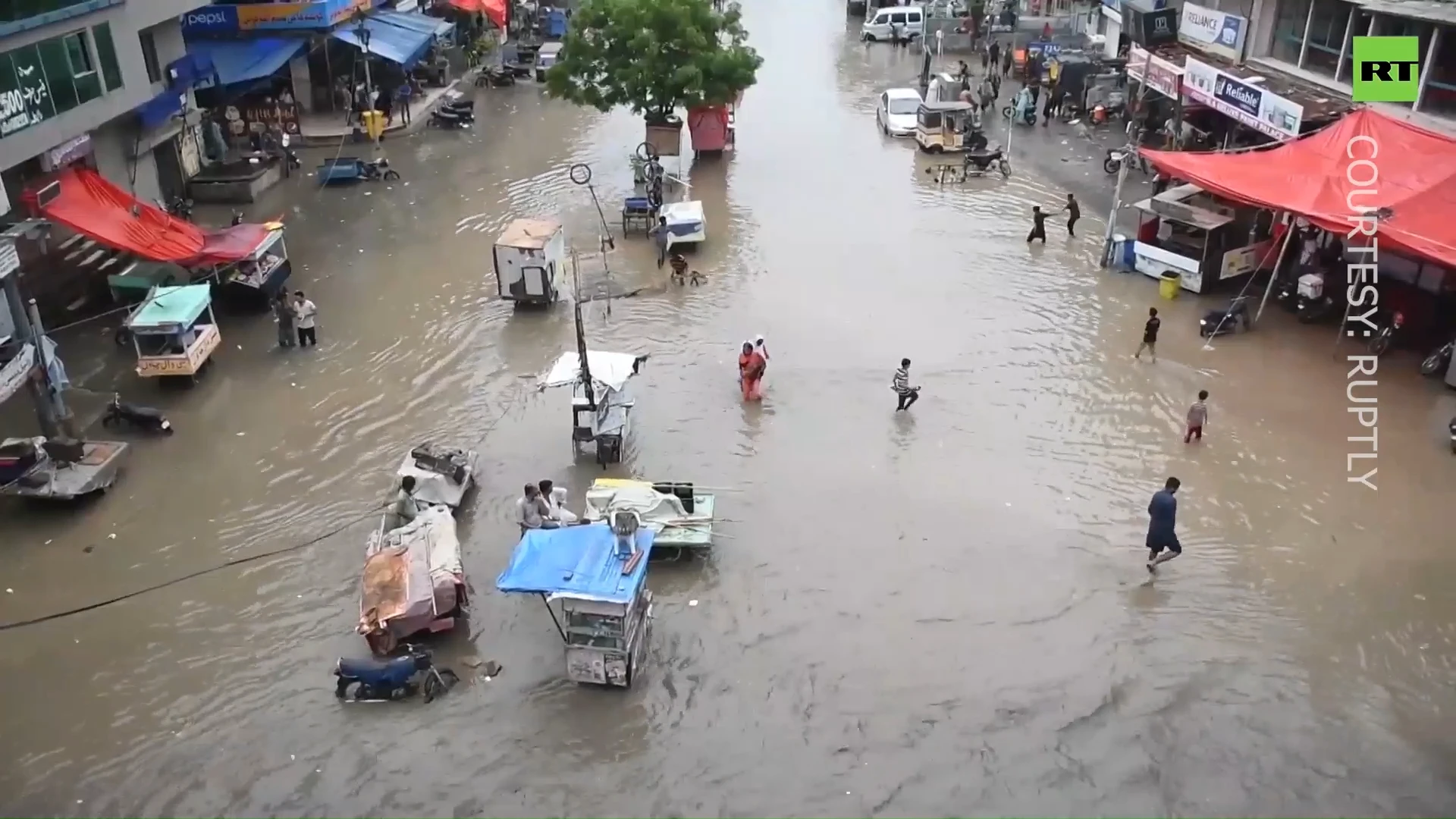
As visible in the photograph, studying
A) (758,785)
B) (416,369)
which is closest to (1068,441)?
(758,785)

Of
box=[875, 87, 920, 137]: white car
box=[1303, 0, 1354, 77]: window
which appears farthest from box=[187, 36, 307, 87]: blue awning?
box=[1303, 0, 1354, 77]: window

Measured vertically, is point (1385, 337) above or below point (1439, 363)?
above

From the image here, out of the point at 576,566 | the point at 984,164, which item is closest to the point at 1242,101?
the point at 984,164

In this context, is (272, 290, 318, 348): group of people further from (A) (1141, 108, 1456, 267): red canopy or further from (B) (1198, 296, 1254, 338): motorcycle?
(A) (1141, 108, 1456, 267): red canopy

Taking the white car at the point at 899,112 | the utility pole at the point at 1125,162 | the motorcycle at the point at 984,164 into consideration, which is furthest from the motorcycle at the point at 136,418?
the white car at the point at 899,112

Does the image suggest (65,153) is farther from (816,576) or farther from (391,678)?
(816,576)
